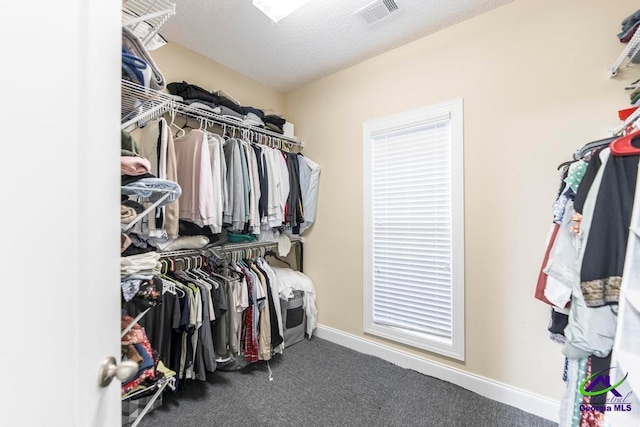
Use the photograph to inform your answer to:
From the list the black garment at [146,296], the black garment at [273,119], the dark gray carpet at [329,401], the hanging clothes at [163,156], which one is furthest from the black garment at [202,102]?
the dark gray carpet at [329,401]

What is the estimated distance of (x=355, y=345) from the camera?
244 centimetres

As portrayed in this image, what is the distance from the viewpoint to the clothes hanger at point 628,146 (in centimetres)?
99

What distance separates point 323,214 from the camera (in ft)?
9.00

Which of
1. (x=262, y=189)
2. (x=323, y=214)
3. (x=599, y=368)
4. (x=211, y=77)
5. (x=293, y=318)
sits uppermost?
(x=211, y=77)

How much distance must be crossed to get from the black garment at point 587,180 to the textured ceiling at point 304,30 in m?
1.37

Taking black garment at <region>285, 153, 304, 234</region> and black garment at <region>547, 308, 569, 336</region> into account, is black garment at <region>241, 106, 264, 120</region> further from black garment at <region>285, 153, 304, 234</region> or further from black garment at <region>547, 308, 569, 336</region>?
black garment at <region>547, 308, 569, 336</region>

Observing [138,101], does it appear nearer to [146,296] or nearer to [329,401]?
[146,296]

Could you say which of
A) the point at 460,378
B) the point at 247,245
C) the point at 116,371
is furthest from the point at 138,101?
the point at 460,378

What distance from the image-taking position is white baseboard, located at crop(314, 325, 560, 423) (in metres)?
1.62

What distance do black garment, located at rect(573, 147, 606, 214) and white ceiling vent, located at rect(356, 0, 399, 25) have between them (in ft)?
4.98

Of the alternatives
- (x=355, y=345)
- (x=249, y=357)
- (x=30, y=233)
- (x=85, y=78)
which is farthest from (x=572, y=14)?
(x=249, y=357)

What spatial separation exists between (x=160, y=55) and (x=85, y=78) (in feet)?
6.88

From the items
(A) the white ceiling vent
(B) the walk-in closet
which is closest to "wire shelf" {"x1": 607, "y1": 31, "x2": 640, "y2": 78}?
(B) the walk-in closet

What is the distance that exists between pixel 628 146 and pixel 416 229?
1.28m
